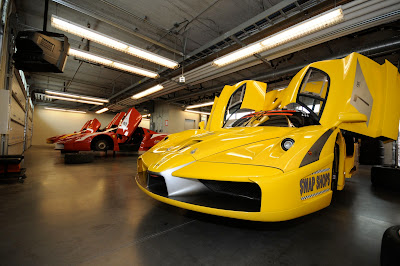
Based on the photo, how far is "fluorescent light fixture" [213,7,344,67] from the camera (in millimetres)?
3175

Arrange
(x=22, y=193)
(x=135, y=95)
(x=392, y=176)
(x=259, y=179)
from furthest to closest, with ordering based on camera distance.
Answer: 1. (x=135, y=95)
2. (x=392, y=176)
3. (x=22, y=193)
4. (x=259, y=179)

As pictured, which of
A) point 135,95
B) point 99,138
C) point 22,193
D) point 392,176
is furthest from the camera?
point 135,95

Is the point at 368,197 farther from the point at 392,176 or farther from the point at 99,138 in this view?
the point at 99,138

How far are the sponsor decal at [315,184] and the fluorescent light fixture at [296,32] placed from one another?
3.04 meters

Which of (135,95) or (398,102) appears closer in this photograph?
(398,102)

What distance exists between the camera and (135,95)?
9.87 m

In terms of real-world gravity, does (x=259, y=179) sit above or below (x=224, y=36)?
below

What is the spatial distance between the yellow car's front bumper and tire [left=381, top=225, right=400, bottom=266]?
17.8 inches

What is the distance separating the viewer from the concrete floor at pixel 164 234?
1191 millimetres

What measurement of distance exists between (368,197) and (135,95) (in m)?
9.84

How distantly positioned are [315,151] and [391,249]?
75 centimetres

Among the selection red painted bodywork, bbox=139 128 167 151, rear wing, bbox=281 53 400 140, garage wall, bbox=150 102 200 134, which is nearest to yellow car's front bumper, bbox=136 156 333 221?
rear wing, bbox=281 53 400 140

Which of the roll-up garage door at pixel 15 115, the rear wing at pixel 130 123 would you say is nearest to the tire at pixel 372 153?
the rear wing at pixel 130 123

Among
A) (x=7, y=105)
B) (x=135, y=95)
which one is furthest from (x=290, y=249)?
(x=135, y=95)
